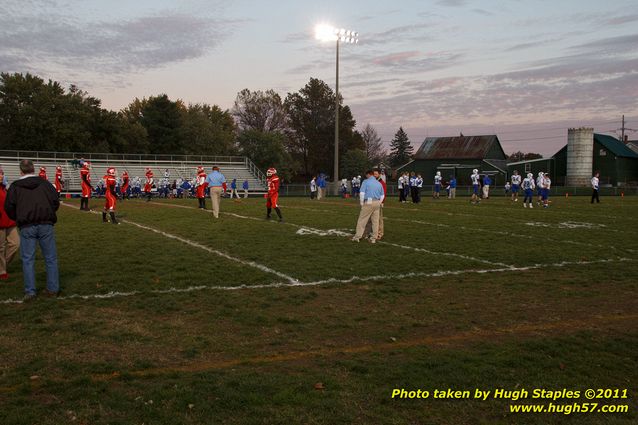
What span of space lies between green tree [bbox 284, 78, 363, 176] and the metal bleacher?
115 ft

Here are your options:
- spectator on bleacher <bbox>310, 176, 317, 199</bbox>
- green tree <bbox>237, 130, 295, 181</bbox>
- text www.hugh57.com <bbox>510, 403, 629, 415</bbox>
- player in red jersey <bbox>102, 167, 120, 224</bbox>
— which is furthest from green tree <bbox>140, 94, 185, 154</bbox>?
text www.hugh57.com <bbox>510, 403, 629, 415</bbox>

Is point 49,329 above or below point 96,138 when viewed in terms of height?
below

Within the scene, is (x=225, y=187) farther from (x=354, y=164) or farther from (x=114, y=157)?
(x=354, y=164)

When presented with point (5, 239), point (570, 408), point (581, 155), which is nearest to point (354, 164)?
point (581, 155)

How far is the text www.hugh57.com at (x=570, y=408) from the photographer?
4223 mm

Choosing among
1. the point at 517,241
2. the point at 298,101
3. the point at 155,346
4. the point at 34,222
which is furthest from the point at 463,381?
the point at 298,101

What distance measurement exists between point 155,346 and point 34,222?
312 cm

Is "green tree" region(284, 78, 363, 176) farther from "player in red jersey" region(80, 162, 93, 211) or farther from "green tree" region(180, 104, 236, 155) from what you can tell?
"player in red jersey" region(80, 162, 93, 211)

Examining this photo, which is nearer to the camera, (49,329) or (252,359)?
(252,359)

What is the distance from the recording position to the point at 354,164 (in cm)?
8250

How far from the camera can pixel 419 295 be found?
812cm

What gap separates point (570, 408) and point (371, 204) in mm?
9165

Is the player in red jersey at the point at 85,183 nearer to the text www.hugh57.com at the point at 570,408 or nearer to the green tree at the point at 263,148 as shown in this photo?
the text www.hugh57.com at the point at 570,408

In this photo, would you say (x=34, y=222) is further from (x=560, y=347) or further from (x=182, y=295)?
(x=560, y=347)
